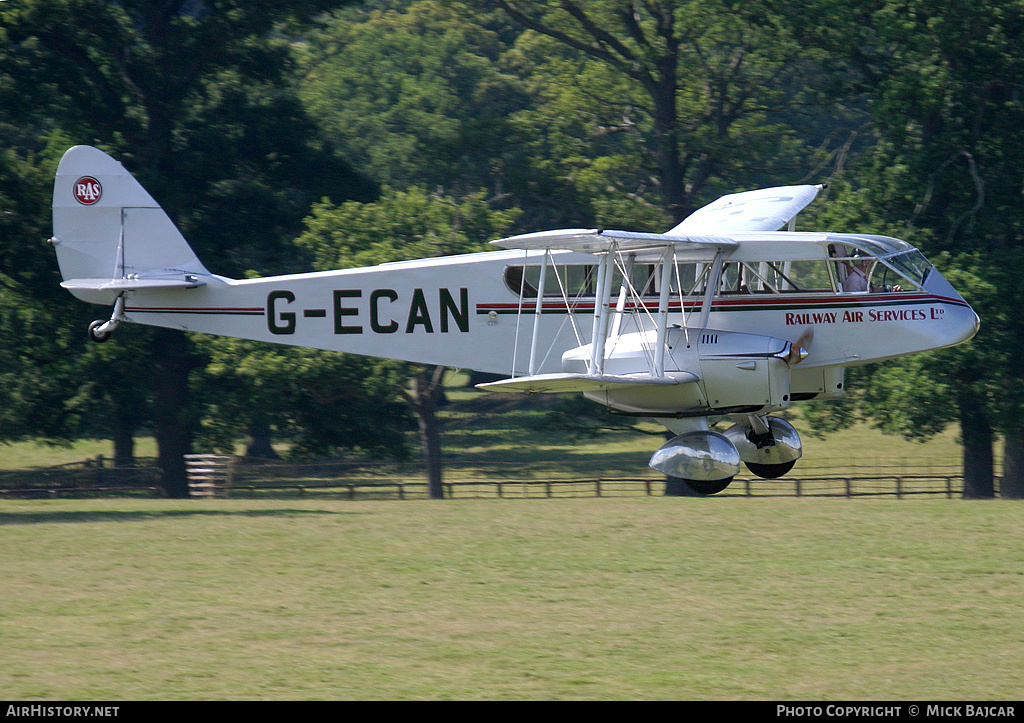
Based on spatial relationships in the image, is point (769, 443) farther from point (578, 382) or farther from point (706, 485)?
point (578, 382)

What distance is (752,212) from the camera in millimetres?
20484

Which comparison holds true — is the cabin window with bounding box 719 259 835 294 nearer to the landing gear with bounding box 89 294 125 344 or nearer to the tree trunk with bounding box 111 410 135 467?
the landing gear with bounding box 89 294 125 344

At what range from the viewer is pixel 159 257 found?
68.5 feet

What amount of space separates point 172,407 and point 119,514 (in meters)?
13.5

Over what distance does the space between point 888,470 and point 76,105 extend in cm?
3085

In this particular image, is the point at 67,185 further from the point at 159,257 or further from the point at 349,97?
the point at 349,97

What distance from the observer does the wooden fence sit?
114 ft

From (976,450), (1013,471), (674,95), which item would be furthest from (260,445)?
(1013,471)

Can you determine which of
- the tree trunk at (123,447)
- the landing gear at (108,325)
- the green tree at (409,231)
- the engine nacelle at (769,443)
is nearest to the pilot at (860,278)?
the engine nacelle at (769,443)

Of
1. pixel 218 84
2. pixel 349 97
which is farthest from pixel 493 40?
pixel 218 84

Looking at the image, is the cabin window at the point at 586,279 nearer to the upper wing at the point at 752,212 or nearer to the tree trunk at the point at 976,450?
the upper wing at the point at 752,212

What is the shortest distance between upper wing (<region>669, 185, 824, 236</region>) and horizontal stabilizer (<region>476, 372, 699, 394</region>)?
344 centimetres

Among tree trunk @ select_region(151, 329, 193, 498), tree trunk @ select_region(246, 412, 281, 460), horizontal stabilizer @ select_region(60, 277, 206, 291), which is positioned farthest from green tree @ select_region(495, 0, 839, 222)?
horizontal stabilizer @ select_region(60, 277, 206, 291)
